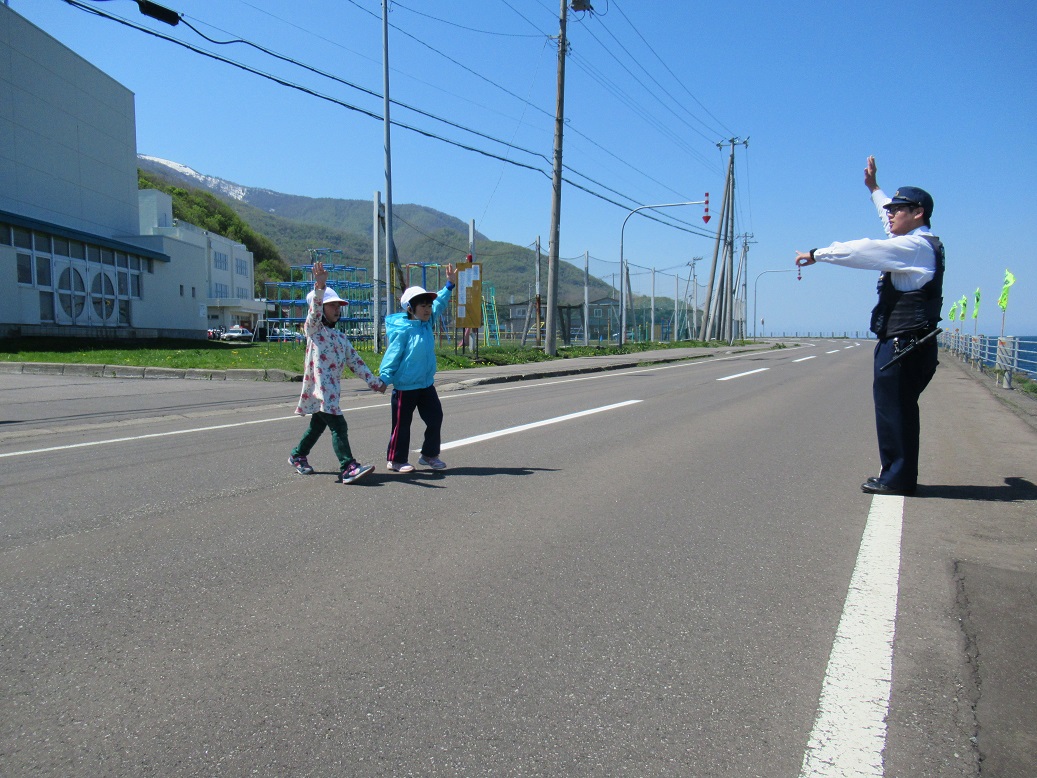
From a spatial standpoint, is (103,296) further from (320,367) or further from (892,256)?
(892,256)

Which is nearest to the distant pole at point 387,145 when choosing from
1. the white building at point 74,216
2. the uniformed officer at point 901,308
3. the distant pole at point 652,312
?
the white building at point 74,216

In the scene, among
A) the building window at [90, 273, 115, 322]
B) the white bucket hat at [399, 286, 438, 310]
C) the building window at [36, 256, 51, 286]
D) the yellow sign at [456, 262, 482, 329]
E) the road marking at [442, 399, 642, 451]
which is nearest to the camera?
the white bucket hat at [399, 286, 438, 310]

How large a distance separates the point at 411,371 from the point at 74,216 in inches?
1226

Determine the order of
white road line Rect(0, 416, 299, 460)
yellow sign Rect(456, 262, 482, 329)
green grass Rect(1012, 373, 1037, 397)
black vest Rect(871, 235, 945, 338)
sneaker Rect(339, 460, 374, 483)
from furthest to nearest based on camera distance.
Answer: yellow sign Rect(456, 262, 482, 329) < green grass Rect(1012, 373, 1037, 397) < white road line Rect(0, 416, 299, 460) < sneaker Rect(339, 460, 374, 483) < black vest Rect(871, 235, 945, 338)

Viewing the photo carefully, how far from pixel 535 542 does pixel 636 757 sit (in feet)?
6.64

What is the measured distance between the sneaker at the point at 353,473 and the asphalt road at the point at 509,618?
0.10 meters

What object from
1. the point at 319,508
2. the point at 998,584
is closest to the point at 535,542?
the point at 319,508

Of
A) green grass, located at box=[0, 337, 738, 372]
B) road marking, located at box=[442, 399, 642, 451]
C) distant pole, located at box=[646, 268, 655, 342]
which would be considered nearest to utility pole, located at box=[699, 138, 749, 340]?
distant pole, located at box=[646, 268, 655, 342]

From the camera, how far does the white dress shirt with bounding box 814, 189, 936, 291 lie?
486cm

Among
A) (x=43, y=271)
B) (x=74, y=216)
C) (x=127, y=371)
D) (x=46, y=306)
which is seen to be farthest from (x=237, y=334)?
Result: (x=127, y=371)

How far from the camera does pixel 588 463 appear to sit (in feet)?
21.4

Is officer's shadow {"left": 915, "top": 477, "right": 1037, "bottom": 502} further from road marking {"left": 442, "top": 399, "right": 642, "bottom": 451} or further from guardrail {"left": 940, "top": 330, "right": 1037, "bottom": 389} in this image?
guardrail {"left": 940, "top": 330, "right": 1037, "bottom": 389}

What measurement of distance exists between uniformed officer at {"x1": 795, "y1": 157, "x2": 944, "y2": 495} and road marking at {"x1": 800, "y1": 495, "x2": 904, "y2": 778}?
150 cm

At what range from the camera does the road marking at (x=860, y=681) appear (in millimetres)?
2201
